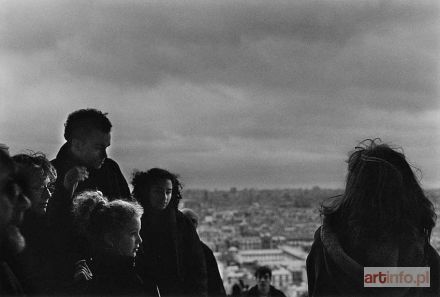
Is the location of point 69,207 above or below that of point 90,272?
above

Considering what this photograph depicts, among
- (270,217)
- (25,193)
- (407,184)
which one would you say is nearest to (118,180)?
(25,193)

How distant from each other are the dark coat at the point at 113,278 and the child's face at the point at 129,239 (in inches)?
0.8

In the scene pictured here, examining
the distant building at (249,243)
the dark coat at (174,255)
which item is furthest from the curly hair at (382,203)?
the distant building at (249,243)

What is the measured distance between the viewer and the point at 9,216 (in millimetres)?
1519

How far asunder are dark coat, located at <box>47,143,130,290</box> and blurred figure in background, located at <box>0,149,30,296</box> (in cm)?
55

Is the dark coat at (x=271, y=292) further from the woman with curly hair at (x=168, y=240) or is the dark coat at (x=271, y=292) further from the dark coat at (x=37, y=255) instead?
the dark coat at (x=37, y=255)

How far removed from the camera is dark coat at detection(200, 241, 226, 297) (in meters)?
2.80

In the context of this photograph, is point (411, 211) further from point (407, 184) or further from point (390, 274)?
point (390, 274)

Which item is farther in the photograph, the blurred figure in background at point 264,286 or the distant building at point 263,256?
the distant building at point 263,256

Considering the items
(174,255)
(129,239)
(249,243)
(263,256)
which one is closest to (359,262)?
(129,239)

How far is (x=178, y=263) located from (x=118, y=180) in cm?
44

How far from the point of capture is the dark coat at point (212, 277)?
2803 millimetres

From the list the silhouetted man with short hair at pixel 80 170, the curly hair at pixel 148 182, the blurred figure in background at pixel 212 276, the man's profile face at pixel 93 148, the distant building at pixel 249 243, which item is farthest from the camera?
the distant building at pixel 249 243

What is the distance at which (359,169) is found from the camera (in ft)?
6.54
